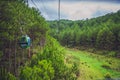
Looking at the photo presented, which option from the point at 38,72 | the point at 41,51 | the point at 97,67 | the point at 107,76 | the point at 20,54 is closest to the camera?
the point at 38,72

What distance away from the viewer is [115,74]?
11875 centimetres

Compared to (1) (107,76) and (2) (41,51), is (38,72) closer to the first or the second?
(2) (41,51)

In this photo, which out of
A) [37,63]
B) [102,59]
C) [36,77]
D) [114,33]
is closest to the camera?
[36,77]

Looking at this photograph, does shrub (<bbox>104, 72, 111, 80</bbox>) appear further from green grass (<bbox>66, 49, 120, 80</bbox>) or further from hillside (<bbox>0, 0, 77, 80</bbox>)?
hillside (<bbox>0, 0, 77, 80</bbox>)

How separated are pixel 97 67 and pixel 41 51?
168ft

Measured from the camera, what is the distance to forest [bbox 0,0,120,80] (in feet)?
167

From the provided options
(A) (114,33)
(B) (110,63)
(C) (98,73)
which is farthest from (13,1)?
(A) (114,33)

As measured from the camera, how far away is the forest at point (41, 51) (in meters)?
50.8

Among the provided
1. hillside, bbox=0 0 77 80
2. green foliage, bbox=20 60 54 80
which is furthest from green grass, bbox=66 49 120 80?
green foliage, bbox=20 60 54 80

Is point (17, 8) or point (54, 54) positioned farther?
point (54, 54)

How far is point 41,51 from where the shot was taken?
78.0 metres

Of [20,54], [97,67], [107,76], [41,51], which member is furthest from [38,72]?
[97,67]

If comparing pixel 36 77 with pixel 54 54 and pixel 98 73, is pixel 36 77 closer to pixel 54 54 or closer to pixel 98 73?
pixel 54 54

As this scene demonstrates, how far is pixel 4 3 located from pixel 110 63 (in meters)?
85.7
